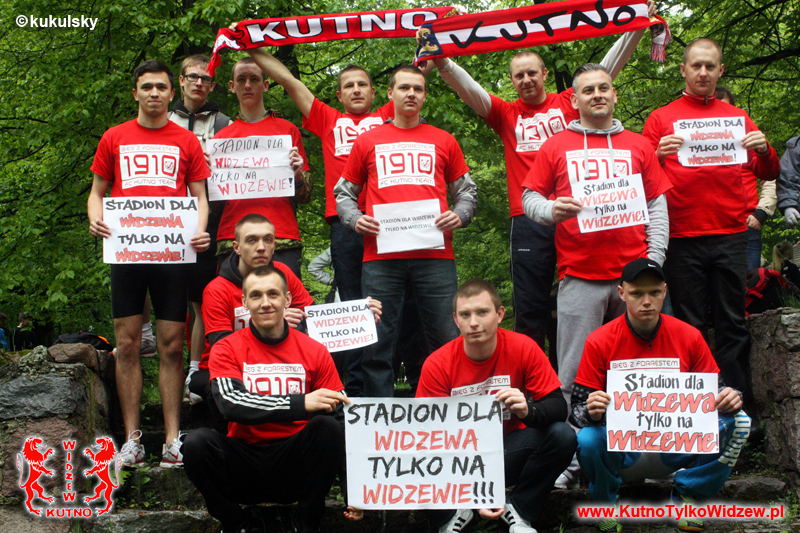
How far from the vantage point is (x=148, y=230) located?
510 cm

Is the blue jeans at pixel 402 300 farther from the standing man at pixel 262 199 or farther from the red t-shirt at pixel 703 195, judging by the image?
the red t-shirt at pixel 703 195

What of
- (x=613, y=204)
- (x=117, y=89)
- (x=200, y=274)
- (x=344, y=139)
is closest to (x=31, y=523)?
(x=200, y=274)

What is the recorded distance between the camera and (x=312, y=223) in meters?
14.0

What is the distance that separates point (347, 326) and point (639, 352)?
6.02 feet

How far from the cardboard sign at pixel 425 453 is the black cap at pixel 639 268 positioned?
1.12 m

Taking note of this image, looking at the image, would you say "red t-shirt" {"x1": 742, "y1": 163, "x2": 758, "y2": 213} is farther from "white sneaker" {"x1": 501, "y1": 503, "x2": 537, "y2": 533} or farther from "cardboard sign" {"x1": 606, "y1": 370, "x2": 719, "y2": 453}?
"white sneaker" {"x1": 501, "y1": 503, "x2": 537, "y2": 533}

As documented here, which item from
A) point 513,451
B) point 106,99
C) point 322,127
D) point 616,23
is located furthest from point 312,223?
point 513,451

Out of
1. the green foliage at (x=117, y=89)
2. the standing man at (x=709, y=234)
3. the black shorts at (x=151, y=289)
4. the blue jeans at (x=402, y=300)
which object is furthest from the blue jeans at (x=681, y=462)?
the green foliage at (x=117, y=89)

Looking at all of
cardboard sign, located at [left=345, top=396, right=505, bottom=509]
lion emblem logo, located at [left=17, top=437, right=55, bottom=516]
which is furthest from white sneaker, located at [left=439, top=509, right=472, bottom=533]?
lion emblem logo, located at [left=17, top=437, right=55, bottom=516]

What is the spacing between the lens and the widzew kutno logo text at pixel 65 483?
4508mm

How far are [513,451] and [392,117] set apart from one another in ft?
8.95

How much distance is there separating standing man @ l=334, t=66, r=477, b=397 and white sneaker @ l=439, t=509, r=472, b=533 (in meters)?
1.03

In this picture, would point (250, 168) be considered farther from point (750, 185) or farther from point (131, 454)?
point (750, 185)

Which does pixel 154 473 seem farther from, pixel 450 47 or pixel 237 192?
pixel 450 47
